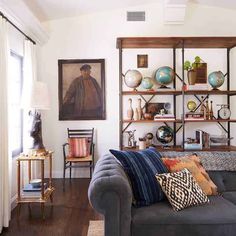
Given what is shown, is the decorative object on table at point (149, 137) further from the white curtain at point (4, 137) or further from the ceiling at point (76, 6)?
the white curtain at point (4, 137)

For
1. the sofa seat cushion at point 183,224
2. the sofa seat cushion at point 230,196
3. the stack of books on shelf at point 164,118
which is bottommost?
the sofa seat cushion at point 183,224

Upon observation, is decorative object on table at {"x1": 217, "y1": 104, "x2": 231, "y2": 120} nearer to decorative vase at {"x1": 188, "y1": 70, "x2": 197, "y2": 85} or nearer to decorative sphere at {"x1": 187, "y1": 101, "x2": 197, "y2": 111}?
decorative sphere at {"x1": 187, "y1": 101, "x2": 197, "y2": 111}

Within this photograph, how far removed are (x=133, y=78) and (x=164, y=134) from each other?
1089 mm

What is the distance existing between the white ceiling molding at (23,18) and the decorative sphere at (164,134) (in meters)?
2.55

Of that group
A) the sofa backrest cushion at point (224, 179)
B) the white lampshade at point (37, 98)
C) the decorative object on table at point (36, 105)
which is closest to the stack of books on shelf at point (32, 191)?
the decorative object on table at point (36, 105)

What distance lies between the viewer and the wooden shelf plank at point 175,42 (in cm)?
475

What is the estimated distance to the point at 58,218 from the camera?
3.48 m

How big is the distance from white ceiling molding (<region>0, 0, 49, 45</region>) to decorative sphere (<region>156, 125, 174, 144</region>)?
255cm

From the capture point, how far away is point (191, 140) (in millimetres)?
5125

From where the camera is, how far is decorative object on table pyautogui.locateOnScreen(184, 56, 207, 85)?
Result: 16.5ft

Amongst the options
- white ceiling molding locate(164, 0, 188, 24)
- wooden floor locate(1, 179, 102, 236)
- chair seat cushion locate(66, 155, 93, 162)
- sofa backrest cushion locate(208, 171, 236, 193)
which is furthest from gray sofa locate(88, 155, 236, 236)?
white ceiling molding locate(164, 0, 188, 24)

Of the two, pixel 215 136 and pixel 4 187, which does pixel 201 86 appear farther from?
pixel 4 187

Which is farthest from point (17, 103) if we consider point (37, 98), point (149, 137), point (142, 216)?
point (142, 216)

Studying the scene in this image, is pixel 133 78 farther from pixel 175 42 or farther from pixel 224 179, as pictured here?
pixel 224 179
